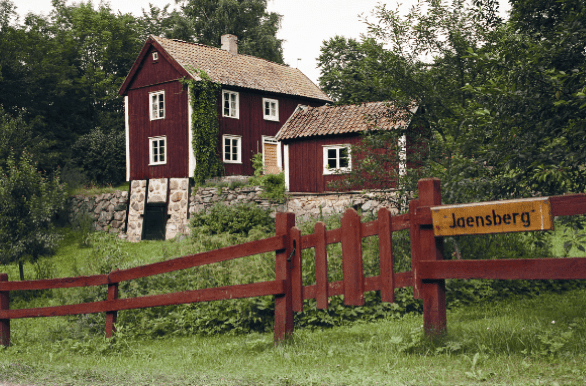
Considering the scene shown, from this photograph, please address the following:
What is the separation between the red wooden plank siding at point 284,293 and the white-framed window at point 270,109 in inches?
896

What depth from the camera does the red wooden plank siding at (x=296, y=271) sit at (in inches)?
225

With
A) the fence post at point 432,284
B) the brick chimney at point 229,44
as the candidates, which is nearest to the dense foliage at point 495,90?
the fence post at point 432,284

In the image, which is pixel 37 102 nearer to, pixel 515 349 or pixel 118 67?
pixel 118 67

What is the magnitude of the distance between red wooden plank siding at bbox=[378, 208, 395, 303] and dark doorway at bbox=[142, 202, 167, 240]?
69.2 ft

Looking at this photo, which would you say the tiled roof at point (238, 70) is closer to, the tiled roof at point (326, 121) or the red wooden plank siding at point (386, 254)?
the tiled roof at point (326, 121)

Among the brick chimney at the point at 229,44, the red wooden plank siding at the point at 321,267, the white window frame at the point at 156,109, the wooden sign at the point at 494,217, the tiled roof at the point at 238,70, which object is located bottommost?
the red wooden plank siding at the point at 321,267

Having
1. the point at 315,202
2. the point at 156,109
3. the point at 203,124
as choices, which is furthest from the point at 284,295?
the point at 156,109

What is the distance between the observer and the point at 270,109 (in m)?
28.5

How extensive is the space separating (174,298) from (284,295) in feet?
4.87

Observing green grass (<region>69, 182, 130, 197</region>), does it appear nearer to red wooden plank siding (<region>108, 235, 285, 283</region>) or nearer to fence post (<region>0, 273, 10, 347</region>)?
fence post (<region>0, 273, 10, 347</region>)

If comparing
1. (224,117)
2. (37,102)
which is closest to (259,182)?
(224,117)

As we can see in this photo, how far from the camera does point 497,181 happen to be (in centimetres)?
696

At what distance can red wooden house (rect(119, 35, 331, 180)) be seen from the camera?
2572 cm

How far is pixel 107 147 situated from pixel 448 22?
25168mm
